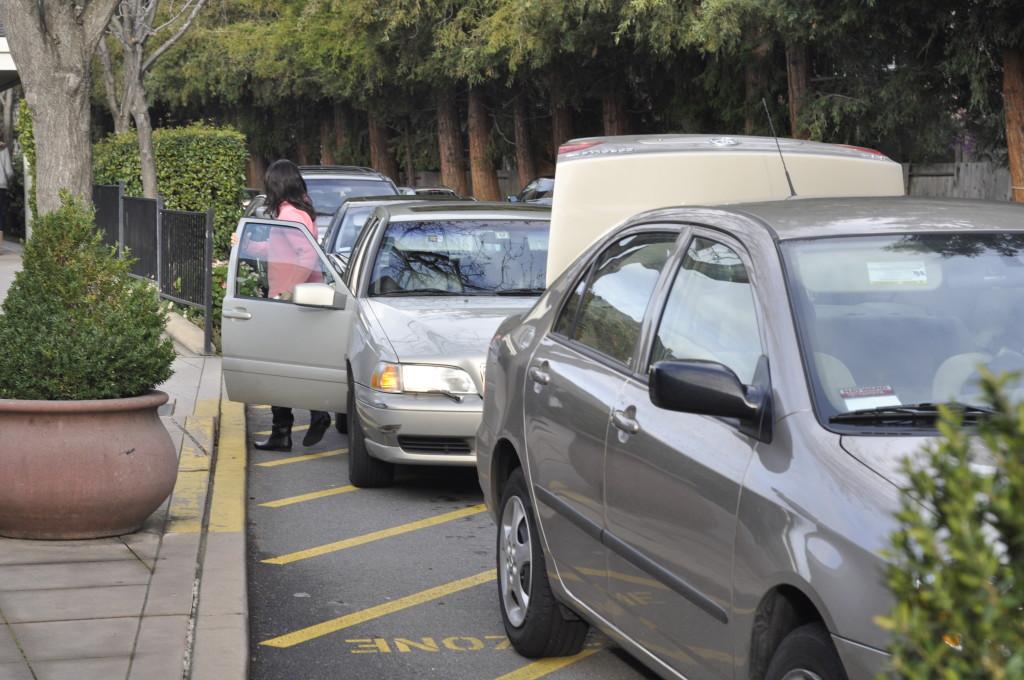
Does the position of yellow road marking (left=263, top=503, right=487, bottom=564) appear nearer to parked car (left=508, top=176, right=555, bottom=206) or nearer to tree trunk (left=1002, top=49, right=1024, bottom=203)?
tree trunk (left=1002, top=49, right=1024, bottom=203)

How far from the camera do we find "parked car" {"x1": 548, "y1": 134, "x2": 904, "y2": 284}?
722cm

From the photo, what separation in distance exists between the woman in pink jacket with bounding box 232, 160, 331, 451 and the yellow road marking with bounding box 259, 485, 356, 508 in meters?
1.31

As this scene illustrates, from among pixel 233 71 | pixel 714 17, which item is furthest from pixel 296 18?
pixel 714 17

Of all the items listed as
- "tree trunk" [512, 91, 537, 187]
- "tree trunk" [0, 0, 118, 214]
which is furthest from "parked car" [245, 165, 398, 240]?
"tree trunk" [512, 91, 537, 187]

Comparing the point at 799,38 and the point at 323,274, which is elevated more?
the point at 799,38

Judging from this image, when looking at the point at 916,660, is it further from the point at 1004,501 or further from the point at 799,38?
the point at 799,38

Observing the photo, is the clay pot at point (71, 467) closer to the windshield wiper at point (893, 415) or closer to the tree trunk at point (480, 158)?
the windshield wiper at point (893, 415)

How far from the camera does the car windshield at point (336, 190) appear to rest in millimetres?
23578

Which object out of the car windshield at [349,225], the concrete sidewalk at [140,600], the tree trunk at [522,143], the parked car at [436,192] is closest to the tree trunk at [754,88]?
the parked car at [436,192]

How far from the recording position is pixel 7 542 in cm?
700

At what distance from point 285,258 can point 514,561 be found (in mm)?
4821

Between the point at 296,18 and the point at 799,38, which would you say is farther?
the point at 296,18

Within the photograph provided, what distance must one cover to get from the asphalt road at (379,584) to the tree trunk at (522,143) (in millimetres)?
32965

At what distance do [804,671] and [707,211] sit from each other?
Answer: 1.83 meters
